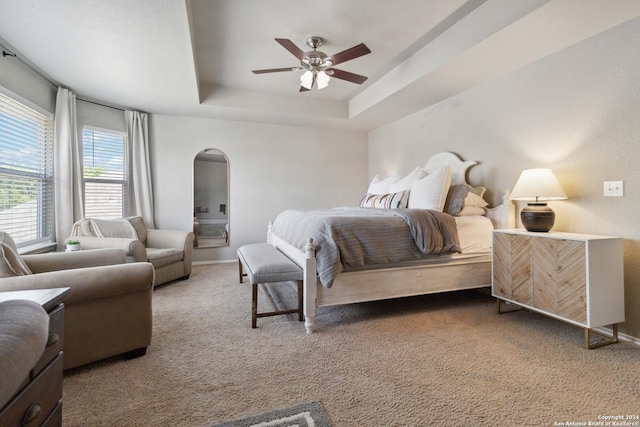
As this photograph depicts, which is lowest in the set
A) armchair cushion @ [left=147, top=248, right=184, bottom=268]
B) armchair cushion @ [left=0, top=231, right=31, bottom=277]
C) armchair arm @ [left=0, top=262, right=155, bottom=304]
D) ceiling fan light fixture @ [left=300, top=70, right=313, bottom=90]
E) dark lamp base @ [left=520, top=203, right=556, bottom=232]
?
armchair cushion @ [left=147, top=248, right=184, bottom=268]

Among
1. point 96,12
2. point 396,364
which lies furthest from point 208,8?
point 396,364

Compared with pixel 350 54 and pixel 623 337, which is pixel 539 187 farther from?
pixel 350 54

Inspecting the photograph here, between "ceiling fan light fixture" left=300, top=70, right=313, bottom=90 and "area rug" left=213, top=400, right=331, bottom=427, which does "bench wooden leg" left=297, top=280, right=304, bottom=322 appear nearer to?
"area rug" left=213, top=400, right=331, bottom=427

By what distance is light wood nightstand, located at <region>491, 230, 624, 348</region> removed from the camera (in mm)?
2023

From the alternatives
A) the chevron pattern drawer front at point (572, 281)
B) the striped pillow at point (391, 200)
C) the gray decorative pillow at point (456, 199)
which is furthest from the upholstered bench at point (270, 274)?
the chevron pattern drawer front at point (572, 281)

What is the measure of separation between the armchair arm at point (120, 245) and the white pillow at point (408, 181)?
9.78 ft

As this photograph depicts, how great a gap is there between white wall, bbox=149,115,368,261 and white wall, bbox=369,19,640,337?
92.9 inches

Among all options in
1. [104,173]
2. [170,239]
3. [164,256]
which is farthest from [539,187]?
[104,173]

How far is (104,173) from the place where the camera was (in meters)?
4.16

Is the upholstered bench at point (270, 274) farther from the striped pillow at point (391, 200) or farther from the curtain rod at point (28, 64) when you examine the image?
the curtain rod at point (28, 64)

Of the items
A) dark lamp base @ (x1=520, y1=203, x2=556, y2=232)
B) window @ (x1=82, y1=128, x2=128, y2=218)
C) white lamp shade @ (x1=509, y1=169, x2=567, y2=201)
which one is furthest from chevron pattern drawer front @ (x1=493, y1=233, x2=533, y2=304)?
window @ (x1=82, y1=128, x2=128, y2=218)

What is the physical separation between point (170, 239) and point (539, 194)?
3.96 m

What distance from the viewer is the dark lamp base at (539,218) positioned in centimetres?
244

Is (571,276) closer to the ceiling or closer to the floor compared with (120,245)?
closer to the floor
